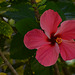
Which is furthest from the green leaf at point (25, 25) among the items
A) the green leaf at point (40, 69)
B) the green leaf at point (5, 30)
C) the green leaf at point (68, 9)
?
the green leaf at point (68, 9)

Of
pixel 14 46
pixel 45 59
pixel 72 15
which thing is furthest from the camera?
pixel 72 15

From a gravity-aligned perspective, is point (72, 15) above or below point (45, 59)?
below

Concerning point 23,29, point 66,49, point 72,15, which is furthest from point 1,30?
point 72,15

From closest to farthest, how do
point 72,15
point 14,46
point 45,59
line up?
point 45,59 < point 14,46 < point 72,15

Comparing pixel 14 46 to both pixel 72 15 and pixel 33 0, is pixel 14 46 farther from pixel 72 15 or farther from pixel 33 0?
pixel 72 15

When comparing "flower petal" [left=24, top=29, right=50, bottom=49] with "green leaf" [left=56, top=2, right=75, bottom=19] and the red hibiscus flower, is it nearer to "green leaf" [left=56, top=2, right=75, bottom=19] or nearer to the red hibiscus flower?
the red hibiscus flower

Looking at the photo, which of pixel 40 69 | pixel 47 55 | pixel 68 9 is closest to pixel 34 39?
pixel 47 55

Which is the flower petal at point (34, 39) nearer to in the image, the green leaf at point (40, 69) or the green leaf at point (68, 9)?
the green leaf at point (40, 69)

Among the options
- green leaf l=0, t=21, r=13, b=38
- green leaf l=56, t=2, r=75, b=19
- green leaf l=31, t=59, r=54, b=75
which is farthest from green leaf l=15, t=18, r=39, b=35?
green leaf l=56, t=2, r=75, b=19
